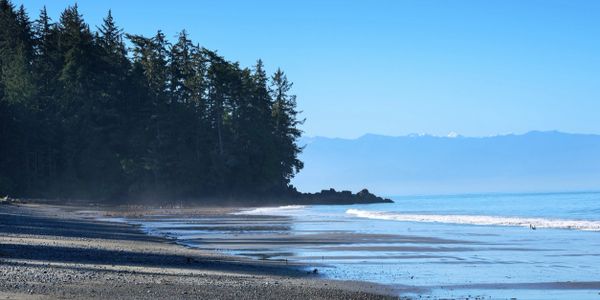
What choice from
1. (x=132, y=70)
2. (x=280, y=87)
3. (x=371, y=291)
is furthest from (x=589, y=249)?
(x=280, y=87)

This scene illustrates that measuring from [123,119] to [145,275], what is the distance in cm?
6783

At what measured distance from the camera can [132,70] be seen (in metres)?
83.6

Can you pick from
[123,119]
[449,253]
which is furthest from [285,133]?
[449,253]

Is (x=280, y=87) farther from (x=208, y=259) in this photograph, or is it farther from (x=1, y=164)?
(x=208, y=259)

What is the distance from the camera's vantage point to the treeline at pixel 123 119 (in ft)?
242

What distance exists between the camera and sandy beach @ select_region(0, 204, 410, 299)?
12.8 meters

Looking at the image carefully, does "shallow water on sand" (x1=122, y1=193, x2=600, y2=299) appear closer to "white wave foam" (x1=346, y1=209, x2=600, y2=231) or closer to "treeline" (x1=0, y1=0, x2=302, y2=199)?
"white wave foam" (x1=346, y1=209, x2=600, y2=231)

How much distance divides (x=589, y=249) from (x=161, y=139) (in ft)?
204

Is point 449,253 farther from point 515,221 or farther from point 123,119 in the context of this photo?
point 123,119

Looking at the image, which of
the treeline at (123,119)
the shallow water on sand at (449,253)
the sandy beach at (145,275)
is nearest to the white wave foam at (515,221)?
the shallow water on sand at (449,253)

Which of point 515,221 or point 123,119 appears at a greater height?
point 123,119

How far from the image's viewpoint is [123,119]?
81.1 m

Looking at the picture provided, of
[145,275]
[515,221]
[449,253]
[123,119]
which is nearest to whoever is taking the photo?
[145,275]

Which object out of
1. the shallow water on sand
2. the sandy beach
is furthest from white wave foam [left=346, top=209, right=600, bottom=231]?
the sandy beach
